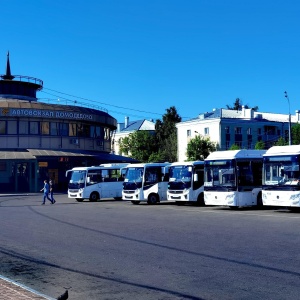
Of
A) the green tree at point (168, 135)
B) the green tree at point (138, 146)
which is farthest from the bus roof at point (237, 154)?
the green tree at point (138, 146)

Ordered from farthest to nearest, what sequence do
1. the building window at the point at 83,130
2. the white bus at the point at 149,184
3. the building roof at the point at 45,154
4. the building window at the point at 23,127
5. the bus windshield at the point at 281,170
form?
the building window at the point at 83,130 → the building window at the point at 23,127 → the building roof at the point at 45,154 → the white bus at the point at 149,184 → the bus windshield at the point at 281,170

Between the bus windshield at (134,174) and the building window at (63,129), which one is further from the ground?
the building window at (63,129)

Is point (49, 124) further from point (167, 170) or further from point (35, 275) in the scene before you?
point (35, 275)

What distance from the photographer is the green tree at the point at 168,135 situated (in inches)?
3740

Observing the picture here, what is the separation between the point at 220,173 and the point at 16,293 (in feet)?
68.9

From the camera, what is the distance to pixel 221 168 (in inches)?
1086

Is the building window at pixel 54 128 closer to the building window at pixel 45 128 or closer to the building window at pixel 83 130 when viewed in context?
the building window at pixel 45 128

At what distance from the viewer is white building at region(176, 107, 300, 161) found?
8469 cm

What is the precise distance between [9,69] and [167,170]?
39385mm

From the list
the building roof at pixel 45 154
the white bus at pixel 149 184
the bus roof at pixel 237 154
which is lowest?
the white bus at pixel 149 184

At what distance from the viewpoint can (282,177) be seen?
80.2 ft

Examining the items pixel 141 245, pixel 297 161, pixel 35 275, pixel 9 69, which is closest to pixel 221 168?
pixel 297 161

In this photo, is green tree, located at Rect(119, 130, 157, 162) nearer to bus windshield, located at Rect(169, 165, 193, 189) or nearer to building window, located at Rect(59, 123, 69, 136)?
building window, located at Rect(59, 123, 69, 136)

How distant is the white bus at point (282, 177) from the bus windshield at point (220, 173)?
200 centimetres
